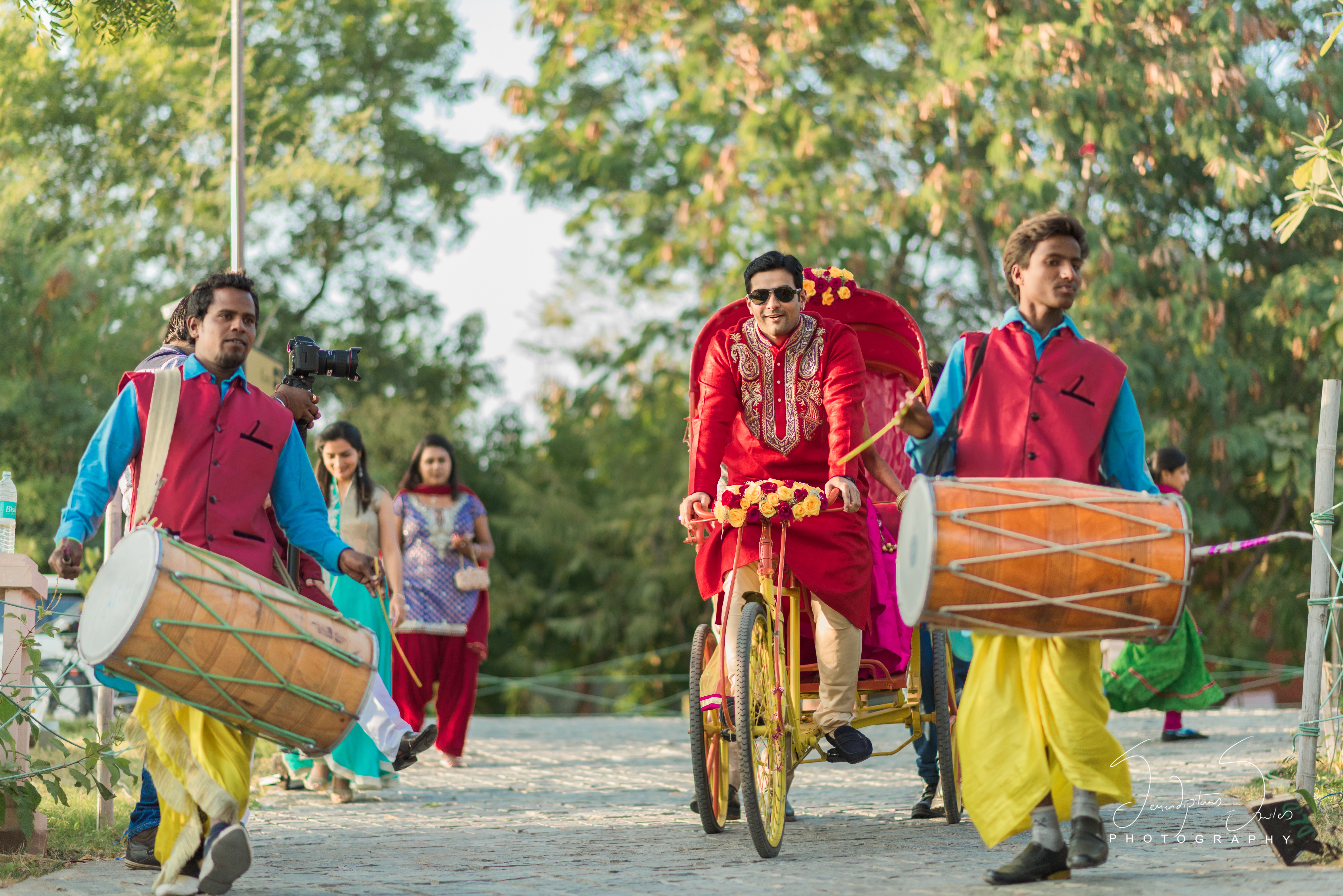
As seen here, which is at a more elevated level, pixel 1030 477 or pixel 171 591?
pixel 1030 477

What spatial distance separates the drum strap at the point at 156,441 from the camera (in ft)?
15.5

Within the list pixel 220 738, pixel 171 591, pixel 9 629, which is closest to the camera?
pixel 171 591

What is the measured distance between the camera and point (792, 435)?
5820 mm

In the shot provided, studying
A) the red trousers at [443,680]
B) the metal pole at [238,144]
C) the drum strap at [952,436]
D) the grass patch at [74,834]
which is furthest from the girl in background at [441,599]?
the drum strap at [952,436]

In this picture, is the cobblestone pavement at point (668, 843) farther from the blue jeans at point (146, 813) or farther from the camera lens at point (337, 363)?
the camera lens at point (337, 363)

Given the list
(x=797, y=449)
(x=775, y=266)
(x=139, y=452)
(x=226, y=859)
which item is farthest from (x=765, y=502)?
(x=226, y=859)

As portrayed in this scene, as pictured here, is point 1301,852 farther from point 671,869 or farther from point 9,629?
point 9,629

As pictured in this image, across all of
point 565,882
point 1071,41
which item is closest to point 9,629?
point 565,882

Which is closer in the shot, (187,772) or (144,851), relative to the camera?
(187,772)

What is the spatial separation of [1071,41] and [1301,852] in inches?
433

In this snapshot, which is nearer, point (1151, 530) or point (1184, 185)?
point (1151, 530)

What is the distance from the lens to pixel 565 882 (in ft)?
15.8

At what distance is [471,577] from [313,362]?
140 inches

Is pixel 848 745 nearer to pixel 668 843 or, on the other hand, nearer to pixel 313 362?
pixel 668 843
